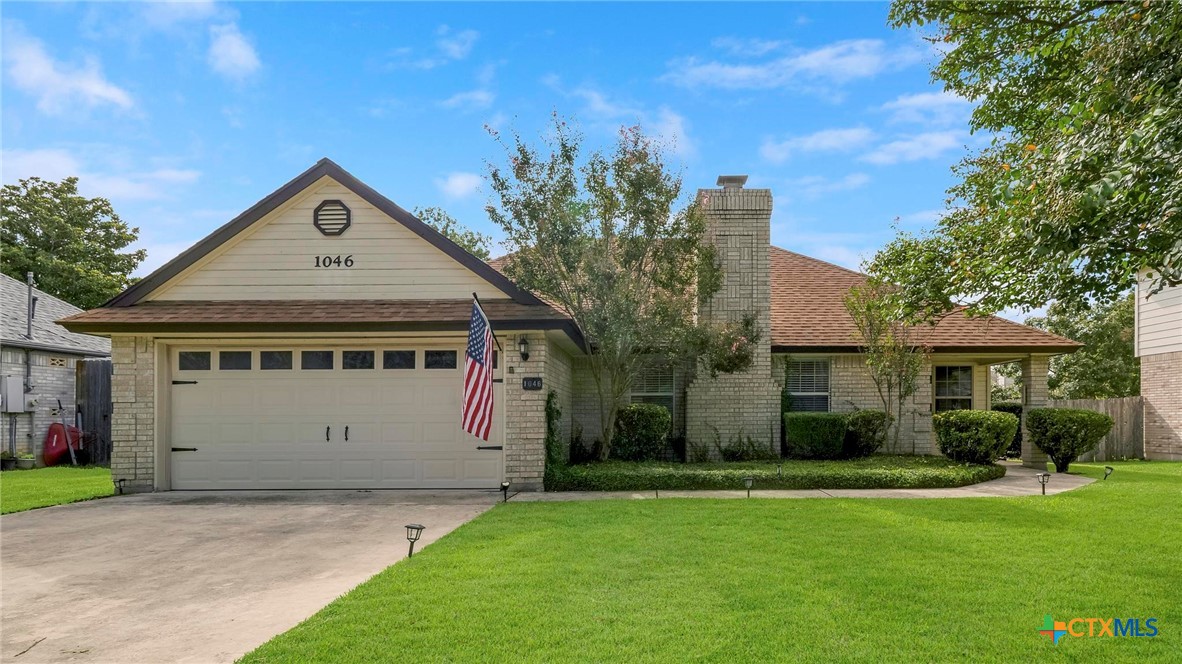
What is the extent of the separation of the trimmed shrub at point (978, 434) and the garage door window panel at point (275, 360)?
12557 mm

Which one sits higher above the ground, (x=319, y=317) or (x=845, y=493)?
(x=319, y=317)

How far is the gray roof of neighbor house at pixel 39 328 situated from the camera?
18.6m

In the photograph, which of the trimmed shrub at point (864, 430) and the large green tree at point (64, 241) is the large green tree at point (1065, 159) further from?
the large green tree at point (64, 241)

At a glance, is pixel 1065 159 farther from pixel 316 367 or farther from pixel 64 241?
pixel 64 241

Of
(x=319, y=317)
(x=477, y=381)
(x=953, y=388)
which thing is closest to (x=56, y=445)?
(x=319, y=317)

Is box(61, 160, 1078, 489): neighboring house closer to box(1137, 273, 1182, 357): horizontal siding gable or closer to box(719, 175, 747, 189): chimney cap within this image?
box(719, 175, 747, 189): chimney cap

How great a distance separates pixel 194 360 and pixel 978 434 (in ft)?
47.4

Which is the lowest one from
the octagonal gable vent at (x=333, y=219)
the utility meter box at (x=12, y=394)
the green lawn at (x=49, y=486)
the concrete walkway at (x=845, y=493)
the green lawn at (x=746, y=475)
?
the green lawn at (x=49, y=486)

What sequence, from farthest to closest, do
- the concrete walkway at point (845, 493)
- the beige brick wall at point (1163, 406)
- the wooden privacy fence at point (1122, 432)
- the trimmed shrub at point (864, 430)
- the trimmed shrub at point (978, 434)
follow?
the wooden privacy fence at point (1122, 432) → the beige brick wall at point (1163, 406) → the trimmed shrub at point (864, 430) → the trimmed shrub at point (978, 434) → the concrete walkway at point (845, 493)

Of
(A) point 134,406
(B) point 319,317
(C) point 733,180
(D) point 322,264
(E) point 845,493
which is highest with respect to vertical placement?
(C) point 733,180

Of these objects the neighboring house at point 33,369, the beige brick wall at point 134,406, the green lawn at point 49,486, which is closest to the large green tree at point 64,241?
the neighboring house at point 33,369

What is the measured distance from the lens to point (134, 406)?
1203 centimetres

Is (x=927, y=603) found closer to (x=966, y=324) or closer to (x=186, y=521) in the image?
(x=186, y=521)

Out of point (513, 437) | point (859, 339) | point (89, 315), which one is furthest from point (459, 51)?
point (859, 339)
